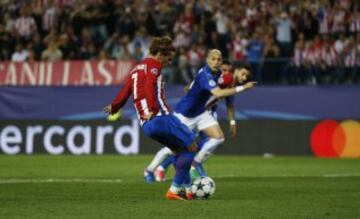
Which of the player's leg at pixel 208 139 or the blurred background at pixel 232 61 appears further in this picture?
the blurred background at pixel 232 61

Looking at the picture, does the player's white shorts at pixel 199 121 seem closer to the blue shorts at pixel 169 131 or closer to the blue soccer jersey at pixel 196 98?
the blue soccer jersey at pixel 196 98

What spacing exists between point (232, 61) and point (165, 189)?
11.7 meters

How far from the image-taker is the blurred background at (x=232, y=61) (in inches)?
1101

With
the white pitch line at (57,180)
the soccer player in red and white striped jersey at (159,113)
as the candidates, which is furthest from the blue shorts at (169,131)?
the white pitch line at (57,180)

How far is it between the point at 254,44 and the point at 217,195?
1477 centimetres

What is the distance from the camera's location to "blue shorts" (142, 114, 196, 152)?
14750 millimetres

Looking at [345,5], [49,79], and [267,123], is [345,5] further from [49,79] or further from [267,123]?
[49,79]

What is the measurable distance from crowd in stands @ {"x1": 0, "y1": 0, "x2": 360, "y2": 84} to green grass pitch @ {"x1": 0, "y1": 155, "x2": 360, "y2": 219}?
2.92 metres

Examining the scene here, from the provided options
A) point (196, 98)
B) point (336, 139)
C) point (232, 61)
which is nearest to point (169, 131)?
point (196, 98)

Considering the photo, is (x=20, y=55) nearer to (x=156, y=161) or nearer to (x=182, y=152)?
(x=156, y=161)

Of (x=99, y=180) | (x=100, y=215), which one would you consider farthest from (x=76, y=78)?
(x=100, y=215)

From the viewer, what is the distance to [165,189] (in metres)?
16.9

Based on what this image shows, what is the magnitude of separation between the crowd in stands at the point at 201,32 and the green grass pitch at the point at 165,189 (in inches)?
115

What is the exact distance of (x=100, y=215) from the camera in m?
12.4
